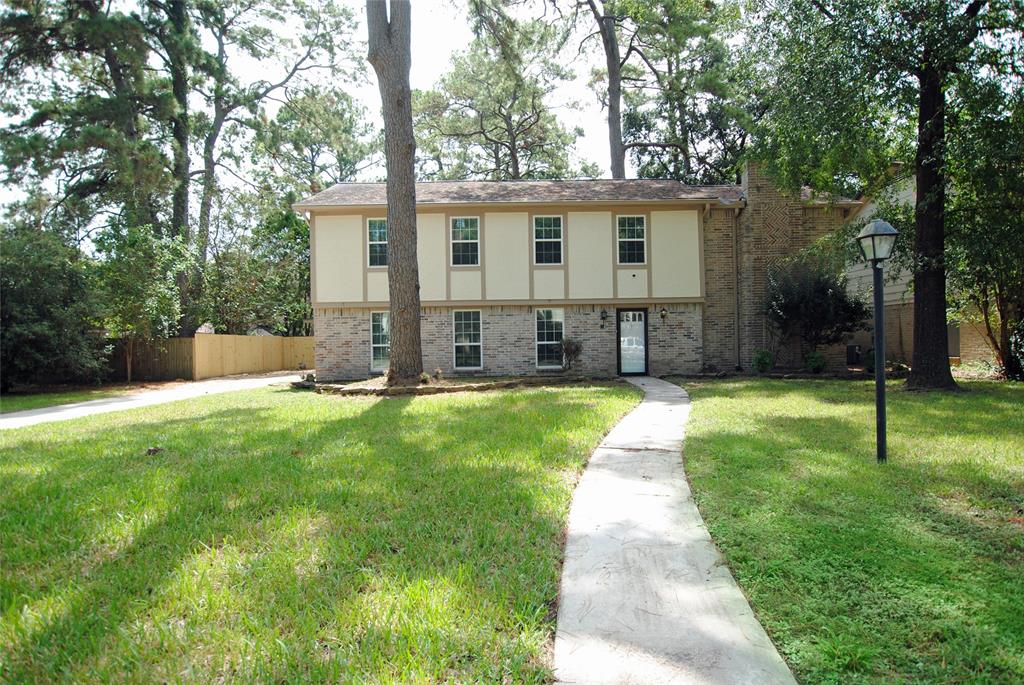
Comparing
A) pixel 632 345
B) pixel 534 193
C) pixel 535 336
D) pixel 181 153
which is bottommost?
pixel 632 345

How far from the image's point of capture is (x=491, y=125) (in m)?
28.3

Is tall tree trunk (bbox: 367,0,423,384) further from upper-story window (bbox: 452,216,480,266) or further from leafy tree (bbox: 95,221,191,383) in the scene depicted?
leafy tree (bbox: 95,221,191,383)

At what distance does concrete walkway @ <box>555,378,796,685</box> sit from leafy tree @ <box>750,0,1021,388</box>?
9488 millimetres

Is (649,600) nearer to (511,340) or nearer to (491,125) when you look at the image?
(511,340)

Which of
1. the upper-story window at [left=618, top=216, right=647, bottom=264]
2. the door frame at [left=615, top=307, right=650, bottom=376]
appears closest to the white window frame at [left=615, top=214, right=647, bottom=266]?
the upper-story window at [left=618, top=216, right=647, bottom=264]

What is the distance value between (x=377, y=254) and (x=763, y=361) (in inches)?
451

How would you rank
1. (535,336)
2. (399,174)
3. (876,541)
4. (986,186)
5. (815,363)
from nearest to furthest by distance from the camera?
(876,541), (986,186), (399,174), (815,363), (535,336)

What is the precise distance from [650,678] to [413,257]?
1125 cm

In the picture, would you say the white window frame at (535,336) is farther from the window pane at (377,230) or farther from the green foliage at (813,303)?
the green foliage at (813,303)

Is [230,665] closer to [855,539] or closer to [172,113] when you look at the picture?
[855,539]

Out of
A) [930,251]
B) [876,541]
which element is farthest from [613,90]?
[876,541]

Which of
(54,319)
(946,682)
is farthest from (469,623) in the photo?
(54,319)

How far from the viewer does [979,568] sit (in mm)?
3322

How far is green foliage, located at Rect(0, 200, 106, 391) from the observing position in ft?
49.2
